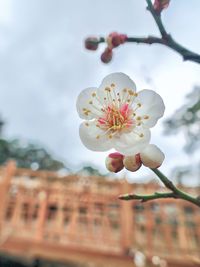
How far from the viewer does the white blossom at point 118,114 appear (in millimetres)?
428

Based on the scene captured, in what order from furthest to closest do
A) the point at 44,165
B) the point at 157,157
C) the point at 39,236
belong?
the point at 44,165
the point at 39,236
the point at 157,157

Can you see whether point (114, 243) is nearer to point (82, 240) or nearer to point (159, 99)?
point (82, 240)

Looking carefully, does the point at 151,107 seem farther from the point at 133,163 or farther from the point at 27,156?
the point at 27,156

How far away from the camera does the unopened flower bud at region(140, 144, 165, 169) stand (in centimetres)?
40

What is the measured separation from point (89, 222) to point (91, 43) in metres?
3.49

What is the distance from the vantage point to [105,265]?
3463 millimetres

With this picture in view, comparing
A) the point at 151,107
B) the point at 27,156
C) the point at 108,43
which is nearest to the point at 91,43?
the point at 108,43

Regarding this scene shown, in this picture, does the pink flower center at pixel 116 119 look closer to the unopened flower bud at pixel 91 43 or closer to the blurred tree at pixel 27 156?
the unopened flower bud at pixel 91 43

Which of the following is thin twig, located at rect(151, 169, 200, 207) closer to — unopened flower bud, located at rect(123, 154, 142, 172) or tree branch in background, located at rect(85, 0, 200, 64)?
unopened flower bud, located at rect(123, 154, 142, 172)

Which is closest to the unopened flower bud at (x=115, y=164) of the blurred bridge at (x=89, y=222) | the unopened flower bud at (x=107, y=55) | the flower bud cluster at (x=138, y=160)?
the flower bud cluster at (x=138, y=160)

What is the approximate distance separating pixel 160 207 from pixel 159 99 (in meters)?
3.52

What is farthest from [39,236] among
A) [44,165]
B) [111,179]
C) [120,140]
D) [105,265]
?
[44,165]

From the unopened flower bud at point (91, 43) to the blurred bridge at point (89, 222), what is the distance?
2.94 m

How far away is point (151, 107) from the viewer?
1.43ft
